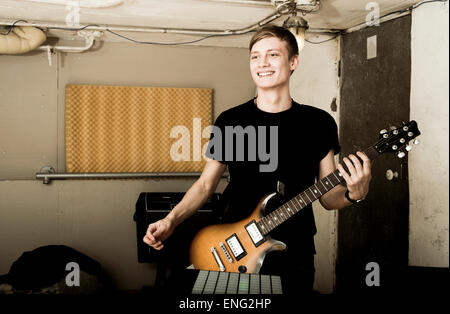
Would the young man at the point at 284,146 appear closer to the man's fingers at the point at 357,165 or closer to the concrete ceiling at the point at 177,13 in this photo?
the man's fingers at the point at 357,165

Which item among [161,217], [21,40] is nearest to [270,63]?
[161,217]

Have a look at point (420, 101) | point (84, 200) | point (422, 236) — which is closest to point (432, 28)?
point (420, 101)

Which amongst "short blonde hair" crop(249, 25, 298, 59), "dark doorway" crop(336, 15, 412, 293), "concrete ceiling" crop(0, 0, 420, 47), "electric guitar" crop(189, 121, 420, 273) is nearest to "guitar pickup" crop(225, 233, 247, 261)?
"electric guitar" crop(189, 121, 420, 273)

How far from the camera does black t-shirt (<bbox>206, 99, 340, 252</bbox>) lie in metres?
1.98

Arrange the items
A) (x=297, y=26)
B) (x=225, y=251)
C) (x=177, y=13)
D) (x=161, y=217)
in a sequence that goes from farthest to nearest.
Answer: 1. (x=161, y=217)
2. (x=177, y=13)
3. (x=297, y=26)
4. (x=225, y=251)

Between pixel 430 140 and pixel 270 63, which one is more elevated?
pixel 270 63

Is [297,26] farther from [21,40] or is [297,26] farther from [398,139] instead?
[21,40]

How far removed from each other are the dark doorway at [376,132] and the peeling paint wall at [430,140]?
0.13 m

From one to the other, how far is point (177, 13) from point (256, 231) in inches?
83.5

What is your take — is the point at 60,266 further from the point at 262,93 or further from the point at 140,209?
the point at 262,93

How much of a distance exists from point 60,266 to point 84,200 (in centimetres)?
79

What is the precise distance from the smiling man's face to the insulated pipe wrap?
2.62 meters

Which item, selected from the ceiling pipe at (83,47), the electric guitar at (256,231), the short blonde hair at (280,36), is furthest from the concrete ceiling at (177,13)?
the electric guitar at (256,231)

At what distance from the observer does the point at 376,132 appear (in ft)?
11.5
